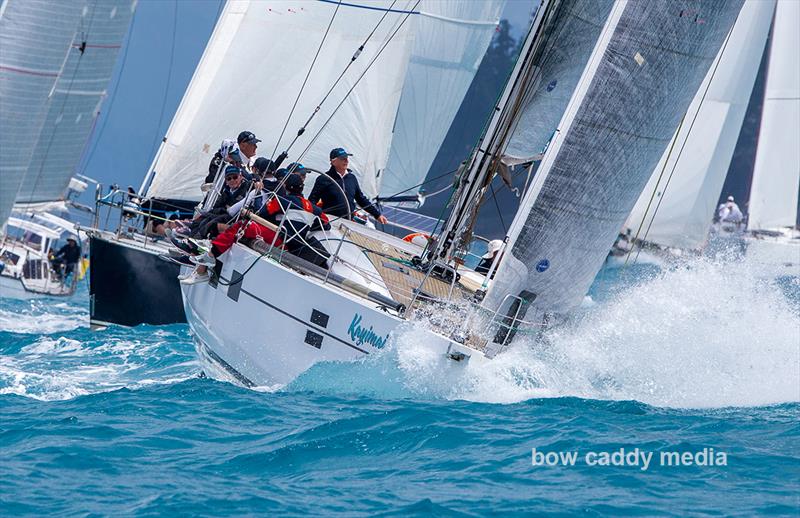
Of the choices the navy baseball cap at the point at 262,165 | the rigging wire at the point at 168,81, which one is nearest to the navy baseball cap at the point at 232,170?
the navy baseball cap at the point at 262,165

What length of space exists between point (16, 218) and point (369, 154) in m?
8.56

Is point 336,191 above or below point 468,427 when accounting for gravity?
above

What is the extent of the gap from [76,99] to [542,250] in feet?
38.6

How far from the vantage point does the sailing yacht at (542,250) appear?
6.62 m

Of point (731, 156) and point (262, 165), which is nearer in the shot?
point (262, 165)

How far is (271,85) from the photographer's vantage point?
1240cm

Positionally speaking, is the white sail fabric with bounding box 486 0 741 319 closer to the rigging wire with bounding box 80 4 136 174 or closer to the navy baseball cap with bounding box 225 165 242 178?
the navy baseball cap with bounding box 225 165 242 178

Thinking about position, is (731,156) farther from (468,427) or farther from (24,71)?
(468,427)

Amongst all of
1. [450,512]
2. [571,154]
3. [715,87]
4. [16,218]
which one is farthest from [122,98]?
[450,512]

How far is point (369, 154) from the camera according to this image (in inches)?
514

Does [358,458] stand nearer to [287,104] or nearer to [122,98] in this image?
[287,104]

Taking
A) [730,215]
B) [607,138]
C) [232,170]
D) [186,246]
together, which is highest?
[730,215]

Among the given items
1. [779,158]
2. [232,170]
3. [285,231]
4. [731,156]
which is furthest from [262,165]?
[779,158]

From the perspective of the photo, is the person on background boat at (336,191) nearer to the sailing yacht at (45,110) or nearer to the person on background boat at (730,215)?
the sailing yacht at (45,110)
